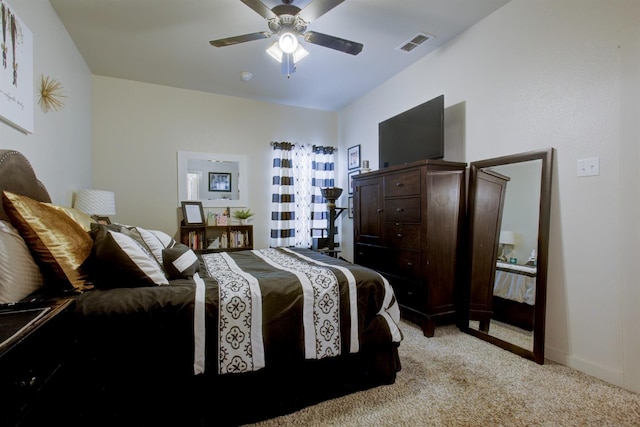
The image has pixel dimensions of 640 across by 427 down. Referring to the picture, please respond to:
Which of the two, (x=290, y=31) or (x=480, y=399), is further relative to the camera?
(x=290, y=31)

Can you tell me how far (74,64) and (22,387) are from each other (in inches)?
134

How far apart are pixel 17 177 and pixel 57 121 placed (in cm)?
127

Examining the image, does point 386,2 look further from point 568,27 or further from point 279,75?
point 279,75

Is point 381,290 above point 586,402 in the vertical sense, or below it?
above

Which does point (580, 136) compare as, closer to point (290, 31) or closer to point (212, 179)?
point (290, 31)

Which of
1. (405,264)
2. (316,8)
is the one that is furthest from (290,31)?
(405,264)

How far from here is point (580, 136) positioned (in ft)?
6.63

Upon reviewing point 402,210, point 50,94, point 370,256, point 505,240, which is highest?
point 50,94

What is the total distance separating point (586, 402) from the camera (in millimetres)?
1669

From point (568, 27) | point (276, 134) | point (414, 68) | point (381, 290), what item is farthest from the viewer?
point (276, 134)

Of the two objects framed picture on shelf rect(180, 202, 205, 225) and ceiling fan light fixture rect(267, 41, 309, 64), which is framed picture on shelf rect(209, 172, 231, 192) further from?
ceiling fan light fixture rect(267, 41, 309, 64)

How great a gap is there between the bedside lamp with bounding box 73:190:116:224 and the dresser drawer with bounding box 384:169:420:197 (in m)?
2.84

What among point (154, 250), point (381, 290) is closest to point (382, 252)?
point (381, 290)

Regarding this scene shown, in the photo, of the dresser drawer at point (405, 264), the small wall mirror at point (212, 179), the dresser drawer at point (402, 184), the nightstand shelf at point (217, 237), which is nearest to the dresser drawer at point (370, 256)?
the dresser drawer at point (405, 264)
